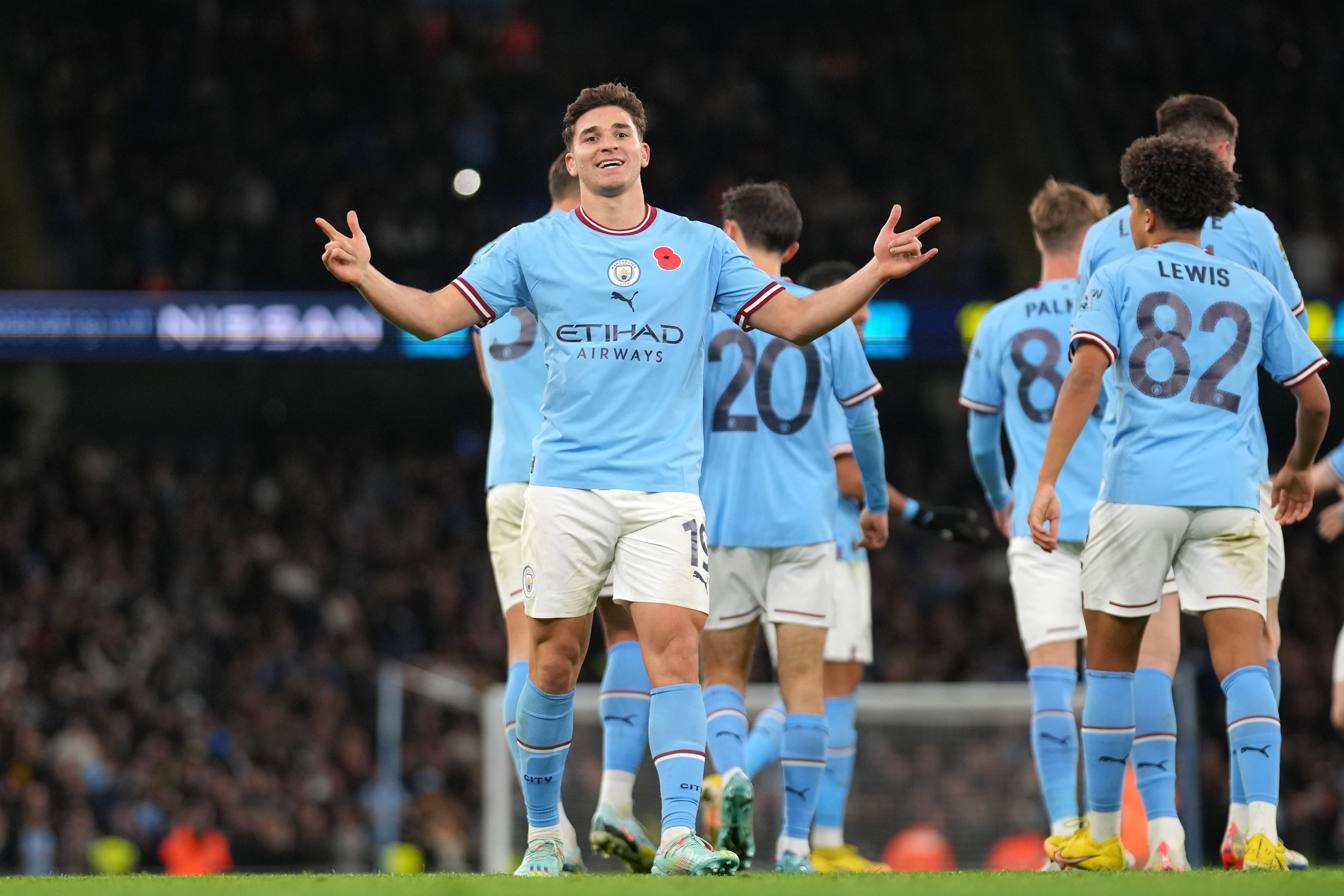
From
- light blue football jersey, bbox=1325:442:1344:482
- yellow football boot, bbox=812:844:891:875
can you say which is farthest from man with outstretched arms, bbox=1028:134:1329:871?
light blue football jersey, bbox=1325:442:1344:482

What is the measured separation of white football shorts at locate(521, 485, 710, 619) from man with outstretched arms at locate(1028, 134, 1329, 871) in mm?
1117

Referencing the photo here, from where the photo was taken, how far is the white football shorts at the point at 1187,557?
5.34 m

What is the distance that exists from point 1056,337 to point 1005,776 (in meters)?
8.54

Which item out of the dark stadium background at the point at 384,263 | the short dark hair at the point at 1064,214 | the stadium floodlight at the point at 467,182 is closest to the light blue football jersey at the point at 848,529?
the short dark hair at the point at 1064,214

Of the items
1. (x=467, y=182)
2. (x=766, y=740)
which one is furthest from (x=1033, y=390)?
(x=467, y=182)

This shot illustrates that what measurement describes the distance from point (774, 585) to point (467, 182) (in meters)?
14.8

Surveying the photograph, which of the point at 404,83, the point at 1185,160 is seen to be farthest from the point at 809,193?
the point at 1185,160

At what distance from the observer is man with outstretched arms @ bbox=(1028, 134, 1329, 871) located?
17.5 feet

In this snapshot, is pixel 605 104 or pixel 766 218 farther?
pixel 766 218

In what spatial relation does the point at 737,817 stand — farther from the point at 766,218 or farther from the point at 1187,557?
the point at 766,218

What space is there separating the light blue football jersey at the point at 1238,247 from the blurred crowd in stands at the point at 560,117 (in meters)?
11.9

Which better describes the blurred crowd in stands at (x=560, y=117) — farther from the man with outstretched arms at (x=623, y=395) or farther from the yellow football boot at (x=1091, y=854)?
the man with outstretched arms at (x=623, y=395)

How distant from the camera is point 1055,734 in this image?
6.72 m

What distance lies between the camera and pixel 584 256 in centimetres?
520
